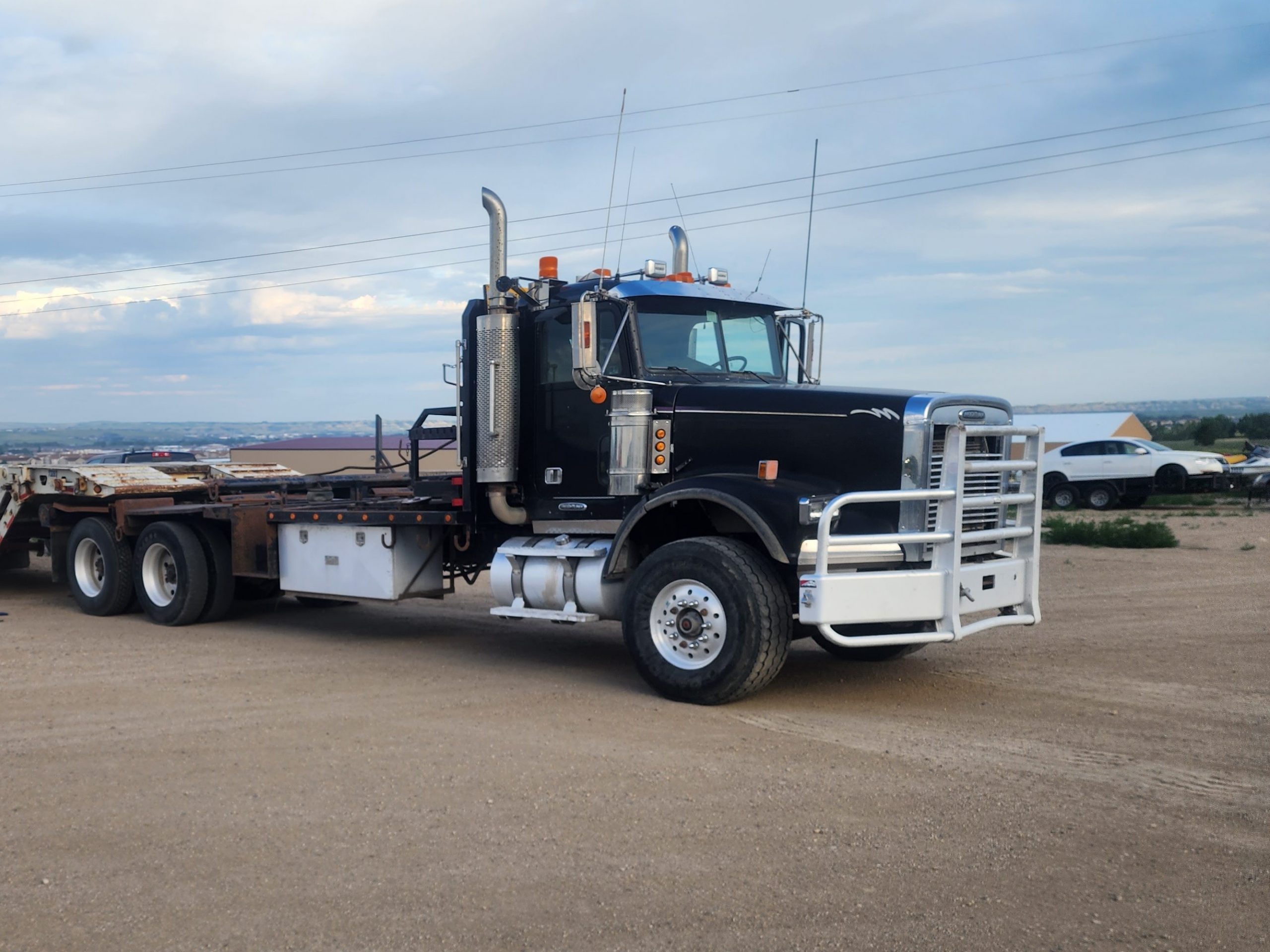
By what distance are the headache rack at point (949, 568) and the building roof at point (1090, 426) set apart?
101 feet

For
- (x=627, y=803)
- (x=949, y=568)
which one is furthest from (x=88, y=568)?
(x=949, y=568)

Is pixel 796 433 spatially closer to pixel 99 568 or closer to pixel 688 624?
pixel 688 624

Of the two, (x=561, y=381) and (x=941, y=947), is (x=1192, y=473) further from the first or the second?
(x=941, y=947)

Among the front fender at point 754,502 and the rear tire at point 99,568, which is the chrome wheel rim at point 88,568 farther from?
the front fender at point 754,502

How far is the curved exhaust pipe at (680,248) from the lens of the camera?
9.62 m

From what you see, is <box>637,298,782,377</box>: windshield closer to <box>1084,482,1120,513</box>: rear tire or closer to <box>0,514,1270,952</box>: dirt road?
<box>0,514,1270,952</box>: dirt road

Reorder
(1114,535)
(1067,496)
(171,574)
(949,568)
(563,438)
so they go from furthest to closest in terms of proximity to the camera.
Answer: (1067,496)
(1114,535)
(171,574)
(563,438)
(949,568)

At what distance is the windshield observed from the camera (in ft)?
27.5

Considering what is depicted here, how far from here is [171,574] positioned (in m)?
11.3

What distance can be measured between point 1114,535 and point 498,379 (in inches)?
499

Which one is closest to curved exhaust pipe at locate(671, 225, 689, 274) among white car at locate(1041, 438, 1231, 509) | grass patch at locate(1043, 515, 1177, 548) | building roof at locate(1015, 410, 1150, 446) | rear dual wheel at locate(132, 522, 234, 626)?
rear dual wheel at locate(132, 522, 234, 626)

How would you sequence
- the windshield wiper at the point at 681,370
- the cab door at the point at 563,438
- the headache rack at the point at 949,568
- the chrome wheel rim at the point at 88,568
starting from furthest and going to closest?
the chrome wheel rim at the point at 88,568 < the cab door at the point at 563,438 < the windshield wiper at the point at 681,370 < the headache rack at the point at 949,568

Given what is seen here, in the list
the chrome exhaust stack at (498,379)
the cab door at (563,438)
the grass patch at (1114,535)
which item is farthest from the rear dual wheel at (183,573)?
the grass patch at (1114,535)

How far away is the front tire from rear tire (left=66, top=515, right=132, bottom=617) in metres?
6.34
